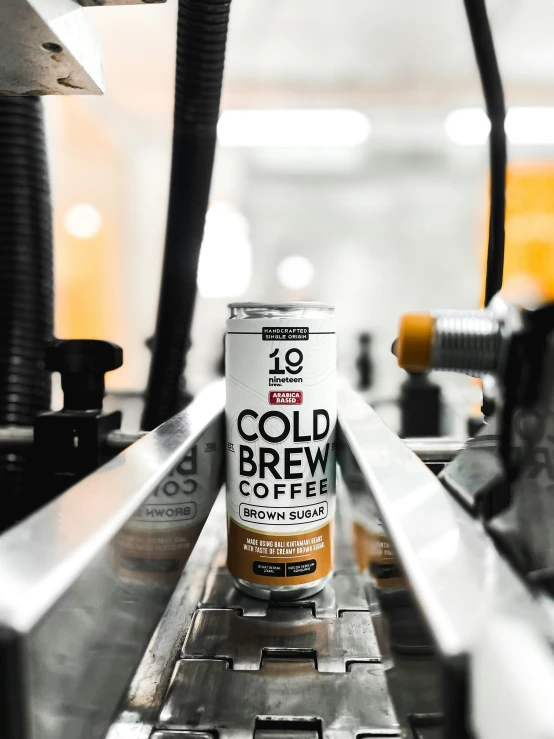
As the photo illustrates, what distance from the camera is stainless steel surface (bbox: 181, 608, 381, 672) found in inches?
16.2

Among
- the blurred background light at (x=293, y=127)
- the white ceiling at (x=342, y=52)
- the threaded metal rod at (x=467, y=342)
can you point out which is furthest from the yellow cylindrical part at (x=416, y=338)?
the blurred background light at (x=293, y=127)

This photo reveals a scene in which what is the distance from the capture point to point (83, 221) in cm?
343

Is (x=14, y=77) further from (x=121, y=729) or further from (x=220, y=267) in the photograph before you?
(x=220, y=267)

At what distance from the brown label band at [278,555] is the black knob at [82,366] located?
0.62ft

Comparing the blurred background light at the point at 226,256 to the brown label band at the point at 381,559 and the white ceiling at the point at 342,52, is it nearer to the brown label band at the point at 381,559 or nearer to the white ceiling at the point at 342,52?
the white ceiling at the point at 342,52

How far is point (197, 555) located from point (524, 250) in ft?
11.1

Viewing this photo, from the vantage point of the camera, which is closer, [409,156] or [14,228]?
[14,228]

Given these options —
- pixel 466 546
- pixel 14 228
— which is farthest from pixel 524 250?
pixel 466 546

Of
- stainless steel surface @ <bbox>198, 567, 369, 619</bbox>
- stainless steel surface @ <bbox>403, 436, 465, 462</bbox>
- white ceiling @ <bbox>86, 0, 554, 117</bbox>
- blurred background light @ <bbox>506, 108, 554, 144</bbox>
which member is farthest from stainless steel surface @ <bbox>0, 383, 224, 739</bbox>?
blurred background light @ <bbox>506, 108, 554, 144</bbox>

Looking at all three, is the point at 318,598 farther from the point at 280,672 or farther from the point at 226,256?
the point at 226,256

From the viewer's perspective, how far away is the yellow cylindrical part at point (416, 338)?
285mm

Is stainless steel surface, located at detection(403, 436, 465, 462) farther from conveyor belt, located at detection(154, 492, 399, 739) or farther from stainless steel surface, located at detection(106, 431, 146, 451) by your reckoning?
stainless steel surface, located at detection(106, 431, 146, 451)

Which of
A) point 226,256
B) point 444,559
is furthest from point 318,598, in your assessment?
point 226,256

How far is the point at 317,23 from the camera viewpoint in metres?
2.57
